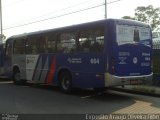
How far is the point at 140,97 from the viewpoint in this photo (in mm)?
14438

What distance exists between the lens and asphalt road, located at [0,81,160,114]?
37.7ft

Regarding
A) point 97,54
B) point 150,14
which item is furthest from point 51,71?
point 150,14

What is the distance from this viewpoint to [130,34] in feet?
46.3

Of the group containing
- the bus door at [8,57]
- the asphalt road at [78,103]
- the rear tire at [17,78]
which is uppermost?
the bus door at [8,57]

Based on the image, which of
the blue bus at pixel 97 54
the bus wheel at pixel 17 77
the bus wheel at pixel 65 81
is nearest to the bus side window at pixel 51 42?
the blue bus at pixel 97 54

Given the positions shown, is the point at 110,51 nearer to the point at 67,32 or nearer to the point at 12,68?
Answer: the point at 67,32

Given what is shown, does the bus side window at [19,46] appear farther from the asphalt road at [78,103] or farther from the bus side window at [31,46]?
the asphalt road at [78,103]

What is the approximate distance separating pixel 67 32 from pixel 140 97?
4183mm

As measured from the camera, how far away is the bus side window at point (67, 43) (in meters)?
15.6

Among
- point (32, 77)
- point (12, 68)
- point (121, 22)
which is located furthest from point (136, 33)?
point (12, 68)

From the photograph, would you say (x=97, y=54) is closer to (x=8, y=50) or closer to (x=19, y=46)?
(x=19, y=46)

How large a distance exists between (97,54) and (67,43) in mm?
2382

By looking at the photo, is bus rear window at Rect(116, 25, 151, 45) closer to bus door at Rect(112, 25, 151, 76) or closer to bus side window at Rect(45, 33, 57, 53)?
bus door at Rect(112, 25, 151, 76)

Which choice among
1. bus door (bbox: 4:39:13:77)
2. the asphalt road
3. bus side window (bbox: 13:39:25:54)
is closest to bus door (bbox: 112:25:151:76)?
the asphalt road
